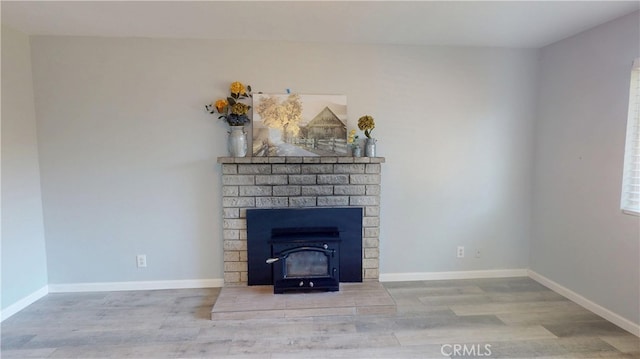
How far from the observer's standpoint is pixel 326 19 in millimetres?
2564

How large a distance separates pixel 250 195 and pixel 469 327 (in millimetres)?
2136

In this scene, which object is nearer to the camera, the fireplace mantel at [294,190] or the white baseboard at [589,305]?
the white baseboard at [589,305]

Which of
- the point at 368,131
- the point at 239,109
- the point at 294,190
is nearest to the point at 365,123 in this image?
the point at 368,131

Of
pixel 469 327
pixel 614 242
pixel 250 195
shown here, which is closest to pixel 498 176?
pixel 614 242

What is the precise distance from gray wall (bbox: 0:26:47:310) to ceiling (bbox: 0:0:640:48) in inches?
12.2

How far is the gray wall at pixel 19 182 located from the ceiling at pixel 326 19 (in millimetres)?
310

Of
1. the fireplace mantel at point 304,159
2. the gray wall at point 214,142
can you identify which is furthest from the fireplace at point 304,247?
the fireplace mantel at point 304,159

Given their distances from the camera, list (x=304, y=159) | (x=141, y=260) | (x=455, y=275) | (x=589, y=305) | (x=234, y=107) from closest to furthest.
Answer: (x=589, y=305)
(x=234, y=107)
(x=304, y=159)
(x=141, y=260)
(x=455, y=275)

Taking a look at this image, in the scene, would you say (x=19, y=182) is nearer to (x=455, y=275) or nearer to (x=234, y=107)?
(x=234, y=107)

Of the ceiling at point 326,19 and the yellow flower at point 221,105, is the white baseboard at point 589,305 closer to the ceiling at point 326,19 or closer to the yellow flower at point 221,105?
the ceiling at point 326,19

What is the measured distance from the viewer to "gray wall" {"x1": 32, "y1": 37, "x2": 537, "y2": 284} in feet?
9.91

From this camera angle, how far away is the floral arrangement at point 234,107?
2.98 m

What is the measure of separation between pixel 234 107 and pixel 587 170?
123 inches

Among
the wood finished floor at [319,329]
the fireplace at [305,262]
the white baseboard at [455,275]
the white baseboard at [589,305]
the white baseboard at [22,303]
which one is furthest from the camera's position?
the white baseboard at [455,275]
